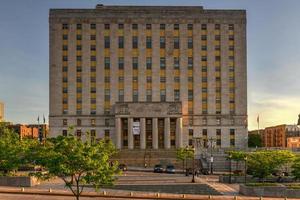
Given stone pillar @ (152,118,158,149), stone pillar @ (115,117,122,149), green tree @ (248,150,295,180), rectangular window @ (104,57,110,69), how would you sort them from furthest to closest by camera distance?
rectangular window @ (104,57,110,69), stone pillar @ (115,117,122,149), stone pillar @ (152,118,158,149), green tree @ (248,150,295,180)

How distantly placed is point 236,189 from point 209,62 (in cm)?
8158

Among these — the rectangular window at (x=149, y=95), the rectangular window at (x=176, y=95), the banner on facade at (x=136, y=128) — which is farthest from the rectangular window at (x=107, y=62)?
the rectangular window at (x=176, y=95)

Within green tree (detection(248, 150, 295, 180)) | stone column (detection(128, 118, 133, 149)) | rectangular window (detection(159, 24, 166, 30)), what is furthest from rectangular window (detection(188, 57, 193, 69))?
green tree (detection(248, 150, 295, 180))

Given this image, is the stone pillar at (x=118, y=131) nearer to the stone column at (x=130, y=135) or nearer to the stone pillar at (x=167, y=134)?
the stone column at (x=130, y=135)

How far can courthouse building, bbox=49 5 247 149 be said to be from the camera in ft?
467

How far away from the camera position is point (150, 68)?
143 metres

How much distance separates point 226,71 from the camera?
144000 millimetres

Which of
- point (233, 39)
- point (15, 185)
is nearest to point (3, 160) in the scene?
point (15, 185)

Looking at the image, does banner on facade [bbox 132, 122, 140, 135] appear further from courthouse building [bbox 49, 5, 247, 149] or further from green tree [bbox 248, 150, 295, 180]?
green tree [bbox 248, 150, 295, 180]

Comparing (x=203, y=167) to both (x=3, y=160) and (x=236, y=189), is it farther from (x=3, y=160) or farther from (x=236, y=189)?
(x=3, y=160)

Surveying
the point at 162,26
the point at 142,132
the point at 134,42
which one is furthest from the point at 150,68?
the point at 142,132

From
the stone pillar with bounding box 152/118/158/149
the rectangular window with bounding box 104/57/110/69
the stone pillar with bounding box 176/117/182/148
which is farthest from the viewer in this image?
the rectangular window with bounding box 104/57/110/69

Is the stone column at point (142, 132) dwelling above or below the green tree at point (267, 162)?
above

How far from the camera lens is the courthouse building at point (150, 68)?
142250 millimetres
